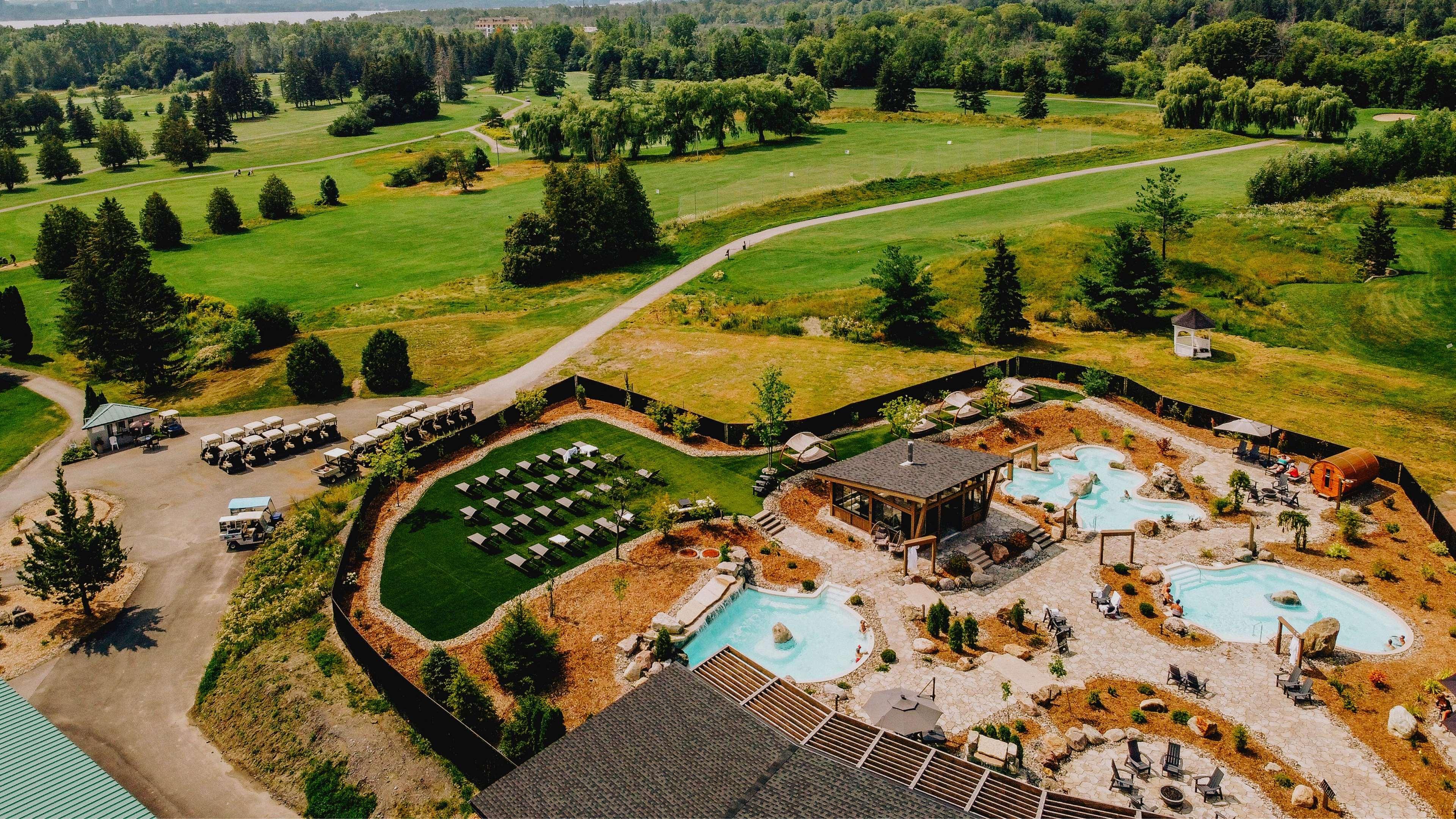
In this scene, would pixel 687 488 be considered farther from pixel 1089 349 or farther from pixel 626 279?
pixel 626 279

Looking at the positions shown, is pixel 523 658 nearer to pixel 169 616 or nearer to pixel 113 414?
pixel 169 616

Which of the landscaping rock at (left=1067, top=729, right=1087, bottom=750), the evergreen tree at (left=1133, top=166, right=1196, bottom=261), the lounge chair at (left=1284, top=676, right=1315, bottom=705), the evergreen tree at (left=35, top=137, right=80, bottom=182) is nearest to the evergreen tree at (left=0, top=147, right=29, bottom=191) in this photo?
the evergreen tree at (left=35, top=137, right=80, bottom=182)

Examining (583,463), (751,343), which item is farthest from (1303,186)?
(583,463)

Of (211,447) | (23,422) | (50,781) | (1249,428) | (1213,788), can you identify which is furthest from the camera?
(23,422)

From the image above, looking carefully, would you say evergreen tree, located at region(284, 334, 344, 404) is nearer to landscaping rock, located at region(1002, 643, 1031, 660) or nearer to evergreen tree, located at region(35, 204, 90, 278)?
landscaping rock, located at region(1002, 643, 1031, 660)

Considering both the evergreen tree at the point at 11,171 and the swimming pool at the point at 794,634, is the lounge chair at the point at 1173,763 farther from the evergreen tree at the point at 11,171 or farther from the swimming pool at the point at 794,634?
the evergreen tree at the point at 11,171

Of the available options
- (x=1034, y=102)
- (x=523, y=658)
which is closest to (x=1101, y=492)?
(x=523, y=658)
